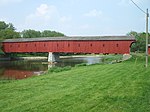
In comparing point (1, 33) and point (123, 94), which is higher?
point (1, 33)

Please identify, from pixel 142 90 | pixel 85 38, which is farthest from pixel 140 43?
pixel 142 90

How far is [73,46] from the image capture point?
4475cm

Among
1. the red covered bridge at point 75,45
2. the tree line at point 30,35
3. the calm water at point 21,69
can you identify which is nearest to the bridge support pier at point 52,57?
the red covered bridge at point 75,45

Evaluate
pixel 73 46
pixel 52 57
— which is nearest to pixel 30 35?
pixel 52 57

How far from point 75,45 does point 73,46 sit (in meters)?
0.42

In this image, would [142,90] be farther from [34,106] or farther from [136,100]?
[34,106]

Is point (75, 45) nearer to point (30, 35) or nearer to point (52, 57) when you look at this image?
point (52, 57)

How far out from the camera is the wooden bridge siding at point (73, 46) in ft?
135

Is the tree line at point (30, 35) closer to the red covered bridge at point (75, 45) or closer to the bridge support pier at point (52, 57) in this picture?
the red covered bridge at point (75, 45)

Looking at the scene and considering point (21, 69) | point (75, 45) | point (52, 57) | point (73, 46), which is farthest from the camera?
point (52, 57)

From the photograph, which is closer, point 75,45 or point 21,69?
point 21,69

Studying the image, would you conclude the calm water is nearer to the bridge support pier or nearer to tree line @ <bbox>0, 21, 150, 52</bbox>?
the bridge support pier

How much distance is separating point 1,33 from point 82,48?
2485 centimetres

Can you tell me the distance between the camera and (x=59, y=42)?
46.2 meters
